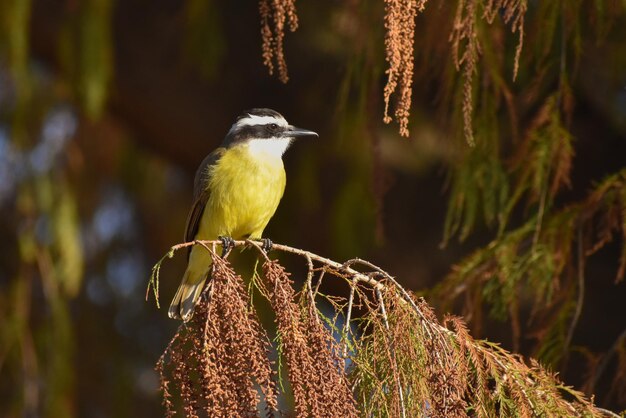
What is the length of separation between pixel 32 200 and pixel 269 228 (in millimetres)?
1267

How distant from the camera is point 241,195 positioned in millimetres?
3889

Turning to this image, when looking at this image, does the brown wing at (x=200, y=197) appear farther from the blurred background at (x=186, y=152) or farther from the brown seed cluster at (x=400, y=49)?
the brown seed cluster at (x=400, y=49)

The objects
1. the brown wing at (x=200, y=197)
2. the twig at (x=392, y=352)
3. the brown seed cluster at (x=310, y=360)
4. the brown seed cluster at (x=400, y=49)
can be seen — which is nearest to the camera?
the brown seed cluster at (x=310, y=360)

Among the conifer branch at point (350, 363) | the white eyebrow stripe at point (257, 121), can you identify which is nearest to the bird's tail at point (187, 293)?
the white eyebrow stripe at point (257, 121)

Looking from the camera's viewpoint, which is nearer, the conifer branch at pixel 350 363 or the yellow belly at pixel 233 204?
the conifer branch at pixel 350 363

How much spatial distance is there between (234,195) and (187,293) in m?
0.42

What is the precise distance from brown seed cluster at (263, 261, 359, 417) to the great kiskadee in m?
1.96

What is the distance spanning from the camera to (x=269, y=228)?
17.1 feet

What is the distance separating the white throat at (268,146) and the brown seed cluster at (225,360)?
220cm

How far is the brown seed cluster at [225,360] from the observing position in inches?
67.2

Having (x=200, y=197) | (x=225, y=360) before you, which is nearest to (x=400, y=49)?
(x=225, y=360)

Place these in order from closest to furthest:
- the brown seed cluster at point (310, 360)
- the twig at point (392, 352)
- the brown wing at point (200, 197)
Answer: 1. the brown seed cluster at point (310, 360)
2. the twig at point (392, 352)
3. the brown wing at point (200, 197)

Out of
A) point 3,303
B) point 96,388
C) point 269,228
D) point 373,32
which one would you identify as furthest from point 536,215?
point 96,388

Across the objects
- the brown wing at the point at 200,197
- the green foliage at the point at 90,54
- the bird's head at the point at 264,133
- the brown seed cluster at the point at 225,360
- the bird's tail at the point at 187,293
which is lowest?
the bird's tail at the point at 187,293
